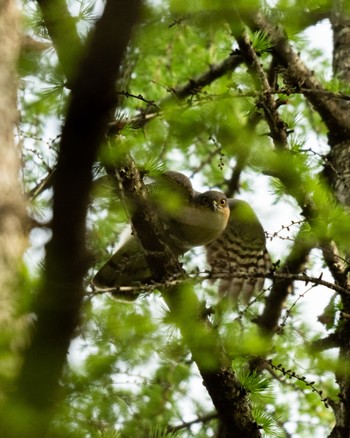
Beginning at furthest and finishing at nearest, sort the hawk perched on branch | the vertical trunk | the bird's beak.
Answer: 1. the bird's beak
2. the hawk perched on branch
3. the vertical trunk

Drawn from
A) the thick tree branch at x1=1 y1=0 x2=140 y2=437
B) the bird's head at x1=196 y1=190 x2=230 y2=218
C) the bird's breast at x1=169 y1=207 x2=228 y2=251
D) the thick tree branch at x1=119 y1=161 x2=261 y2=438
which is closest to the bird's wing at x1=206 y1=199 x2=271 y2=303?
the bird's head at x1=196 y1=190 x2=230 y2=218

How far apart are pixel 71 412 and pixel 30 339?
24.7 inches

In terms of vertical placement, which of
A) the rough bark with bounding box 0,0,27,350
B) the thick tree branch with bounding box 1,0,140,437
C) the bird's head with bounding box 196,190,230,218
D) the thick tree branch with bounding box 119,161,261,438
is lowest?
the thick tree branch with bounding box 1,0,140,437

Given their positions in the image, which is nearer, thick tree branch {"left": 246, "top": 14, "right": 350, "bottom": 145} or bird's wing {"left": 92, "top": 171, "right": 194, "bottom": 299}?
thick tree branch {"left": 246, "top": 14, "right": 350, "bottom": 145}

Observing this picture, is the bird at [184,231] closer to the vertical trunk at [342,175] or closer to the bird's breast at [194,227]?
the bird's breast at [194,227]

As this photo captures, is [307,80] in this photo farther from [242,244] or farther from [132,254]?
[242,244]

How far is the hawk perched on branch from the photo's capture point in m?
4.91

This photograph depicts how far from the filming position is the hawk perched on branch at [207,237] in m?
4.91

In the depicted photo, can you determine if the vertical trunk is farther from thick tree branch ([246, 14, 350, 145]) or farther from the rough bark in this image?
the rough bark

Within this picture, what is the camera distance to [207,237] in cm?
534

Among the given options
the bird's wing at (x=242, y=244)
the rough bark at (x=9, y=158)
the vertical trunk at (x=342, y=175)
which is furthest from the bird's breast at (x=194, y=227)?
the rough bark at (x=9, y=158)

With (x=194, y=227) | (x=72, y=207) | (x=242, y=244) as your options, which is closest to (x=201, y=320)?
(x=72, y=207)

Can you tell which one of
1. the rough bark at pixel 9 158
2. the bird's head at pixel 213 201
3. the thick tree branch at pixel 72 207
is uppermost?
the bird's head at pixel 213 201

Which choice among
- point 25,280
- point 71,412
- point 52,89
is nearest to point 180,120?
point 52,89
